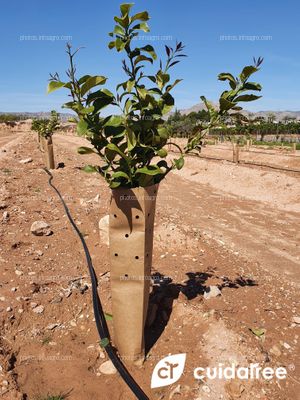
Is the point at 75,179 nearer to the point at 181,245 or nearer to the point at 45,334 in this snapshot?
the point at 181,245

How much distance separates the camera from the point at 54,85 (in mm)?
2381

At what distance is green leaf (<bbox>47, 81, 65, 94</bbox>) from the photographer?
2372 mm

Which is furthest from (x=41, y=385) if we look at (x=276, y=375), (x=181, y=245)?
(x=181, y=245)

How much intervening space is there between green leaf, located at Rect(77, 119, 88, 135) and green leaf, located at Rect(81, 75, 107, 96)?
8.3 inches

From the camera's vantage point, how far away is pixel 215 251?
18.6 ft

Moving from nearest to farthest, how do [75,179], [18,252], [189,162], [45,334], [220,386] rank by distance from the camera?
[220,386]
[45,334]
[18,252]
[75,179]
[189,162]

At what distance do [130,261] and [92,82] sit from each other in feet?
4.68

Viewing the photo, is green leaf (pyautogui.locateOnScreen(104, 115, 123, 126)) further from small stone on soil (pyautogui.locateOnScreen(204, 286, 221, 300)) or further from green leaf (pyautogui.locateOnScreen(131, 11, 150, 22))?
small stone on soil (pyautogui.locateOnScreen(204, 286, 221, 300))

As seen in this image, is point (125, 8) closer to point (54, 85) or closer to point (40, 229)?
point (54, 85)

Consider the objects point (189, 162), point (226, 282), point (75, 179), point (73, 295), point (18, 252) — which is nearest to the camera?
point (73, 295)

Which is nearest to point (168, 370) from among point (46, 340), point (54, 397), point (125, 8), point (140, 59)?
point (54, 397)

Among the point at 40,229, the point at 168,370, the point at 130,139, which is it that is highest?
the point at 130,139

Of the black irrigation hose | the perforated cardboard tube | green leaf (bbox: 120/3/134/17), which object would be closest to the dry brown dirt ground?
the black irrigation hose

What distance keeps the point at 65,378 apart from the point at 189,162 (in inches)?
718
